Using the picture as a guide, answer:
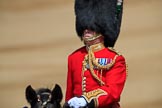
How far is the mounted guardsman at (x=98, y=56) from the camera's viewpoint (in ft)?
4.25

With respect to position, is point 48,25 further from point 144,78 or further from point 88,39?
point 88,39

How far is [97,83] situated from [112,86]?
0.05 meters

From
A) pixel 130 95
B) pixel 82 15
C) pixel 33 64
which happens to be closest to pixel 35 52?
pixel 33 64

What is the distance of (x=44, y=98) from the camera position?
1.26 m

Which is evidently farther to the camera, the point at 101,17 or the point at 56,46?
the point at 56,46

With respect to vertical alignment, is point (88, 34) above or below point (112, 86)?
above

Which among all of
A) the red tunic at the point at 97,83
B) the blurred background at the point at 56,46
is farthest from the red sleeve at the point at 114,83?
the blurred background at the point at 56,46

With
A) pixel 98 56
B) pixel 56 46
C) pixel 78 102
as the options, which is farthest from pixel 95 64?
pixel 56 46

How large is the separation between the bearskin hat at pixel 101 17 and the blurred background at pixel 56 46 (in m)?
0.70

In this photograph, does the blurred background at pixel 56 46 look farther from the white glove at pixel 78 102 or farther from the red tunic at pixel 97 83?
the white glove at pixel 78 102

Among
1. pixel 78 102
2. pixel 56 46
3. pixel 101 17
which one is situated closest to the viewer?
pixel 78 102

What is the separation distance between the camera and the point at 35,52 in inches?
85.0

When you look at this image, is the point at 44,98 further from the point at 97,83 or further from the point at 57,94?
the point at 97,83

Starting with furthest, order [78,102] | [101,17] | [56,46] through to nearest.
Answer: [56,46], [101,17], [78,102]
